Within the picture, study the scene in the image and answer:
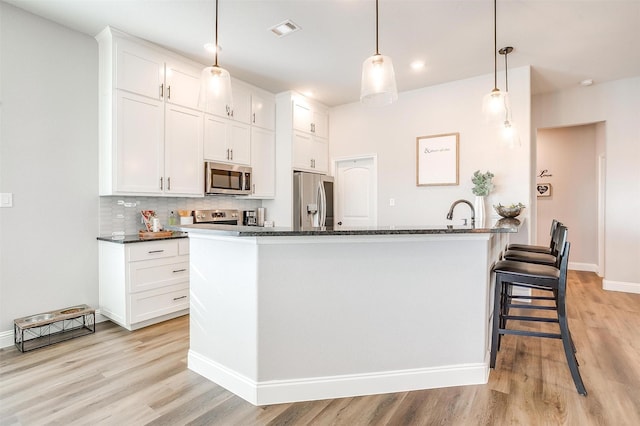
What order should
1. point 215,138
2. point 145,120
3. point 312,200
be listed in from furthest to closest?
point 312,200 → point 215,138 → point 145,120

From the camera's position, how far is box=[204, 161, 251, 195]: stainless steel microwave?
392 centimetres

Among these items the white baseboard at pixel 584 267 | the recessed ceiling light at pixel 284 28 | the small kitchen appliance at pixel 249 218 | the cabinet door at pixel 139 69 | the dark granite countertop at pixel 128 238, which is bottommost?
the white baseboard at pixel 584 267

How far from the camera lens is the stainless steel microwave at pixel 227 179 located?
392cm

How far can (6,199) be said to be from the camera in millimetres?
2746

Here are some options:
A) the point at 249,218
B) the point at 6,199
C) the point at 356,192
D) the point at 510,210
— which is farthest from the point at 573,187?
the point at 6,199

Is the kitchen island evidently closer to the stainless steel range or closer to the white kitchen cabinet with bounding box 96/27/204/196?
the white kitchen cabinet with bounding box 96/27/204/196

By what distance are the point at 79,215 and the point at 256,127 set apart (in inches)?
91.4

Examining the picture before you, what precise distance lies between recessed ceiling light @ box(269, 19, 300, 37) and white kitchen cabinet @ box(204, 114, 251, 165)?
1.32m

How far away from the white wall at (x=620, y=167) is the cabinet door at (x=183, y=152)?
199 inches

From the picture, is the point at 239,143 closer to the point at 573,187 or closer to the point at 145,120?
the point at 145,120

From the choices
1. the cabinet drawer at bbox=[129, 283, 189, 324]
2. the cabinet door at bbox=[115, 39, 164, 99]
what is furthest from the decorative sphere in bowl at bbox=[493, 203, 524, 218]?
the cabinet door at bbox=[115, 39, 164, 99]

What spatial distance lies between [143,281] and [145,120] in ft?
5.13

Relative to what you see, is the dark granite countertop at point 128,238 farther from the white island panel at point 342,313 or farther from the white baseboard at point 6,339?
the white island panel at point 342,313

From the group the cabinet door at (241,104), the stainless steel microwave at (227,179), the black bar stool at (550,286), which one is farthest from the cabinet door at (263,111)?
the black bar stool at (550,286)
